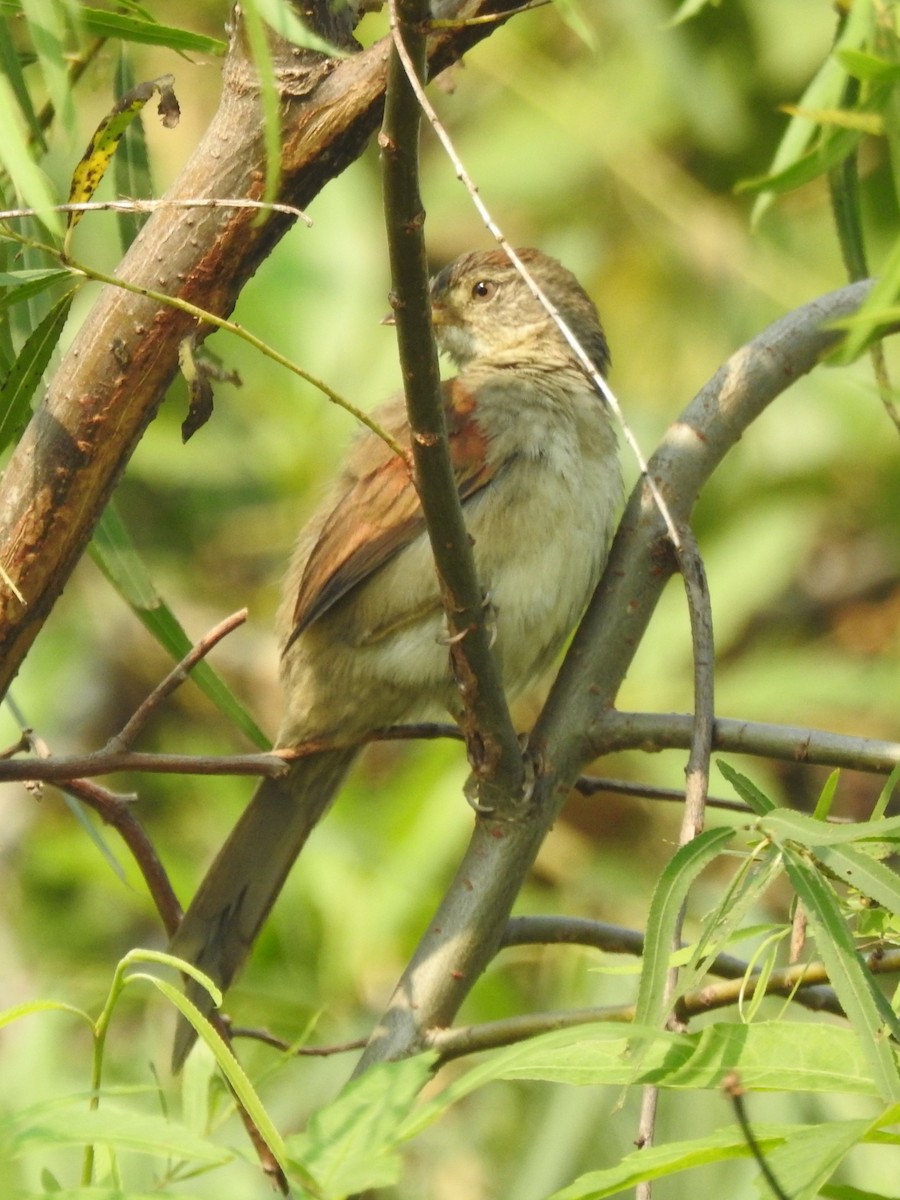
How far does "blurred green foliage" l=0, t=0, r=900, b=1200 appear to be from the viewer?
5.57m

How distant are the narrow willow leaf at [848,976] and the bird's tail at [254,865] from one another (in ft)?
6.93

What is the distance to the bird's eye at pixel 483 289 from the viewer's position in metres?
4.74

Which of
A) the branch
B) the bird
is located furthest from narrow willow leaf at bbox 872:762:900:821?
the bird

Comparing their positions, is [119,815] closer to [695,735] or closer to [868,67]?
[695,735]

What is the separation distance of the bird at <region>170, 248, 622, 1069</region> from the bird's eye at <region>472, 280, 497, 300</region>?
0.56 metres

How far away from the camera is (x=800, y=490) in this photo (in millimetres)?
7148

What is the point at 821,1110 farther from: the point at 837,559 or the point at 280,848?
the point at 837,559

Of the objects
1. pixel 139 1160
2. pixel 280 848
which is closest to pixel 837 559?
pixel 280 848

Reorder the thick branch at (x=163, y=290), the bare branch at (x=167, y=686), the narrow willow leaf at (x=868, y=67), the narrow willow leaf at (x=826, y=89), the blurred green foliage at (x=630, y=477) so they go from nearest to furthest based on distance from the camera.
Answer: the narrow willow leaf at (x=868, y=67) < the narrow willow leaf at (x=826, y=89) < the thick branch at (x=163, y=290) < the bare branch at (x=167, y=686) < the blurred green foliage at (x=630, y=477)

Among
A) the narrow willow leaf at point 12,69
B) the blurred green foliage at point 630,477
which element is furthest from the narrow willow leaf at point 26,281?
the blurred green foliage at point 630,477

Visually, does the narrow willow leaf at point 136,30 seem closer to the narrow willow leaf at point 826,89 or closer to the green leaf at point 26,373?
the green leaf at point 26,373

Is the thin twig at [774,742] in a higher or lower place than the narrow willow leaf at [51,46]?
higher

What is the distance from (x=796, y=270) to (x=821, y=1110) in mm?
4021

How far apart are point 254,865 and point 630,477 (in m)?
2.34
